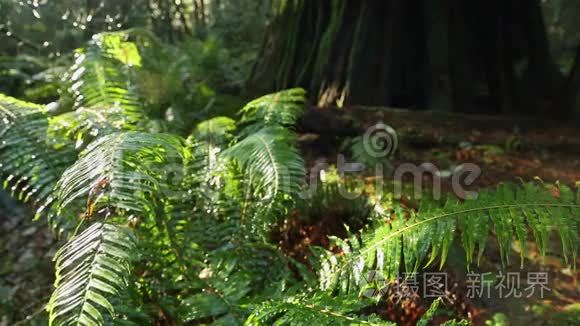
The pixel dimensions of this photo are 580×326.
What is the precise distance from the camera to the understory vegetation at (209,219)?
6.43ft

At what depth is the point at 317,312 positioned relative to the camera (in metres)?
1.98

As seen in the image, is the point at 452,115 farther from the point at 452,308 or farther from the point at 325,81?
the point at 452,308

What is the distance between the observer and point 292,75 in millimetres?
5676

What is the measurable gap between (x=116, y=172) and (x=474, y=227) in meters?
1.33

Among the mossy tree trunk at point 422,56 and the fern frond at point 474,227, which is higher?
the mossy tree trunk at point 422,56

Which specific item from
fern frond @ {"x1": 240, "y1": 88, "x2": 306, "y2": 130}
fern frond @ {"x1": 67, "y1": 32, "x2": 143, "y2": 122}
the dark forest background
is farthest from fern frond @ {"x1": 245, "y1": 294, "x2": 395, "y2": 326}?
the dark forest background

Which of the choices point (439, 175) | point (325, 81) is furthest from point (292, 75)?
point (439, 175)

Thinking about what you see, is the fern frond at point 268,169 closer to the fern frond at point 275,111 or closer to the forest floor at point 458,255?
the fern frond at point 275,111

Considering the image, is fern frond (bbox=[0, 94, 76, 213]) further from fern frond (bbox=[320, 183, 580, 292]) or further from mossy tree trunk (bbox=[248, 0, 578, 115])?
mossy tree trunk (bbox=[248, 0, 578, 115])
